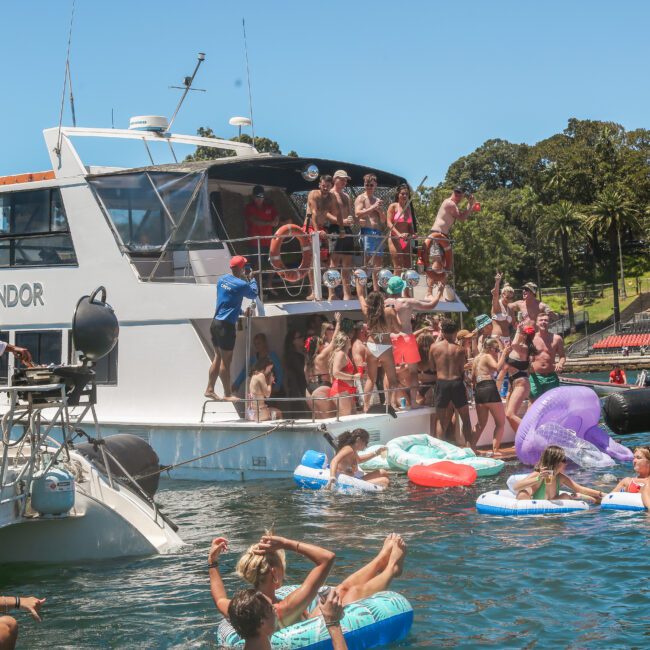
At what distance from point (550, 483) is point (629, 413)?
215 cm

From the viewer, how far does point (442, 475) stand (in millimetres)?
13453

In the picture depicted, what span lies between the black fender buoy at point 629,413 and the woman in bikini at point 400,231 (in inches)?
187

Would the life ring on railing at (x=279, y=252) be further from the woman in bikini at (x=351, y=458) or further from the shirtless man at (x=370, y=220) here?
the woman in bikini at (x=351, y=458)

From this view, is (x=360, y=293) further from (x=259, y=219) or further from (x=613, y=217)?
(x=613, y=217)

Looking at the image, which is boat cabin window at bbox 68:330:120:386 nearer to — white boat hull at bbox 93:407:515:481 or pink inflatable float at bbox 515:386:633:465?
white boat hull at bbox 93:407:515:481

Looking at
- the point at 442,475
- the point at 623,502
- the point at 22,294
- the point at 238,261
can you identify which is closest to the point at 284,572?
the point at 623,502

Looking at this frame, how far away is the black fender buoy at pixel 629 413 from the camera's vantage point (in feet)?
42.7

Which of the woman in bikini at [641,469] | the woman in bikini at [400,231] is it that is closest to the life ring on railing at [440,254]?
the woman in bikini at [400,231]

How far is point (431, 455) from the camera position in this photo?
14.2 metres

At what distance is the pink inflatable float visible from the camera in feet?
46.3

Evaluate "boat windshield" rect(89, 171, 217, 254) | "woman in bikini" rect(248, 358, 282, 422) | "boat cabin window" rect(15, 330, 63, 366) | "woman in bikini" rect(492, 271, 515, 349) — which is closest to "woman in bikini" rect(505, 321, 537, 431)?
"woman in bikini" rect(492, 271, 515, 349)

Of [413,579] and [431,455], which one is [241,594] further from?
[431,455]

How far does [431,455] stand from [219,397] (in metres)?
3.38

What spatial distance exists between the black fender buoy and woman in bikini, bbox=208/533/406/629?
624 centimetres
